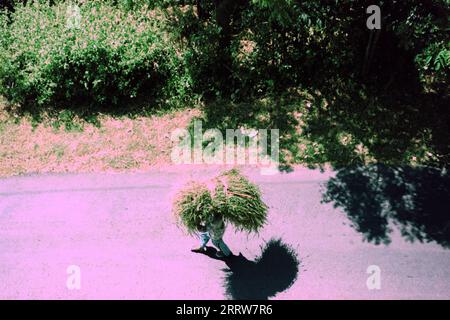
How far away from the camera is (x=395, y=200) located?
839cm

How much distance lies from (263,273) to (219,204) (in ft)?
5.35

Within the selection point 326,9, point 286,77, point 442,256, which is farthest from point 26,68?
point 442,256

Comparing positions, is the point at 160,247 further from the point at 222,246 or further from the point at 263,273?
the point at 263,273

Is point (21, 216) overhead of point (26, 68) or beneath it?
beneath

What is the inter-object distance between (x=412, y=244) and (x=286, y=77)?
4.60 m

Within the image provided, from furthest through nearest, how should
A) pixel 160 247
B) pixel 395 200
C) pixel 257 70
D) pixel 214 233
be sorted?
pixel 257 70
pixel 395 200
pixel 160 247
pixel 214 233

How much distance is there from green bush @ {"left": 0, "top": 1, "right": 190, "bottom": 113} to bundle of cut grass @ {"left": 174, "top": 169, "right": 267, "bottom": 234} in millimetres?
4100

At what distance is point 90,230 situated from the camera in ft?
27.0

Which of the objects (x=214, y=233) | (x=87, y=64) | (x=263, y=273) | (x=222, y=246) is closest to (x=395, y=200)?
(x=263, y=273)

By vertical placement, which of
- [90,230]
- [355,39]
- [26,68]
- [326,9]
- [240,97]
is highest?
[326,9]

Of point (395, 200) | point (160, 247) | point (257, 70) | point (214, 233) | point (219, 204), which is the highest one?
point (257, 70)

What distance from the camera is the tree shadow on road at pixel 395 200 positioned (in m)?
7.91

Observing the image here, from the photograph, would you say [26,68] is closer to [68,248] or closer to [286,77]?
[68,248]

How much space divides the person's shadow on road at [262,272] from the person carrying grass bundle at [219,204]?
914mm
